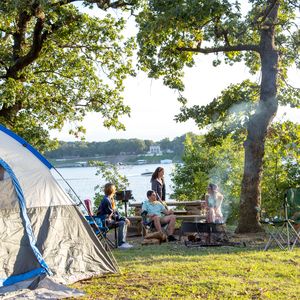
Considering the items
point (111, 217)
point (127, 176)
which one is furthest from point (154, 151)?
point (111, 217)

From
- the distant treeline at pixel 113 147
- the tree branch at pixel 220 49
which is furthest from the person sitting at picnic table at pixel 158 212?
the distant treeline at pixel 113 147

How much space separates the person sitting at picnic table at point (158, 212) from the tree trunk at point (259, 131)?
1.62 metres

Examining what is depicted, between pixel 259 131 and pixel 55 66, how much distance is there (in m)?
7.06

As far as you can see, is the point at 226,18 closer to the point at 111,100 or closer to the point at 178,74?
the point at 178,74

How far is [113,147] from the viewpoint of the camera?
24359 millimetres

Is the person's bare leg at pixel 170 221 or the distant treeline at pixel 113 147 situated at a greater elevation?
the distant treeline at pixel 113 147

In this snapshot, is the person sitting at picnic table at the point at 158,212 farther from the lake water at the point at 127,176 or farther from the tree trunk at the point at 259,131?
the lake water at the point at 127,176

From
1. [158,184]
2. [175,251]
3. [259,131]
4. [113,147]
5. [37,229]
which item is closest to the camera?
[37,229]

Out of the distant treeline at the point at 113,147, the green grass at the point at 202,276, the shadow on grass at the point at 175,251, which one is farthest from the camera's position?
the distant treeline at the point at 113,147

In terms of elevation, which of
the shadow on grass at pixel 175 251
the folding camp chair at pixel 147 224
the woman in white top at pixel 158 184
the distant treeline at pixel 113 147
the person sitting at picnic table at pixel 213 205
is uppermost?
the distant treeline at pixel 113 147

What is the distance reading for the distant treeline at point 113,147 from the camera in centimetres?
2025

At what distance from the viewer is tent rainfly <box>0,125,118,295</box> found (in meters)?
5.77

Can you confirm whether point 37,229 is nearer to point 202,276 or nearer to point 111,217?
point 202,276

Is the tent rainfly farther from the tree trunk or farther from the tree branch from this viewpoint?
the tree branch
